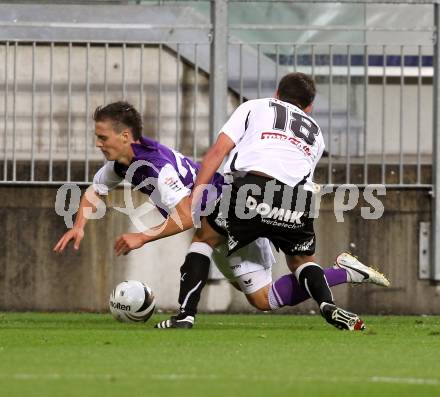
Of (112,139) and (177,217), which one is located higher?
(112,139)

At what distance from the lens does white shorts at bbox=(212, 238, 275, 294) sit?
10.3m

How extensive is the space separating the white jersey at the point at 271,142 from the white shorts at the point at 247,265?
0.62 meters

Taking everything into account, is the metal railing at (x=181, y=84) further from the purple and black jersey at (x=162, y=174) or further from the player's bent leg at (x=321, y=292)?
the player's bent leg at (x=321, y=292)

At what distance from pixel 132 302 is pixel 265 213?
1145 millimetres

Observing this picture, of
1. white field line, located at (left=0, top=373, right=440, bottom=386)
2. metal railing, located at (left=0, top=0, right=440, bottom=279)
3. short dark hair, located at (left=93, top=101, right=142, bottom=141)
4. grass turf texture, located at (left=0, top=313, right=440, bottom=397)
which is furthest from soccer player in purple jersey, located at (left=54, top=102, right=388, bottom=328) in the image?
metal railing, located at (left=0, top=0, right=440, bottom=279)

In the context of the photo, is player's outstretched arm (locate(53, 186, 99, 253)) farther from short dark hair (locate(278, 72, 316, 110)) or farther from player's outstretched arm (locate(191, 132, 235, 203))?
short dark hair (locate(278, 72, 316, 110))

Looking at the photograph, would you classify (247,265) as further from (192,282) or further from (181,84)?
(181,84)

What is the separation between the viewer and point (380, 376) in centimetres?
686

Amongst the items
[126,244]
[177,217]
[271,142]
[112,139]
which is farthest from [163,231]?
[271,142]

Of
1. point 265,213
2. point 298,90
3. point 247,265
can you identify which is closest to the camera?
point 265,213

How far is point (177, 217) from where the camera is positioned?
31.3 feet

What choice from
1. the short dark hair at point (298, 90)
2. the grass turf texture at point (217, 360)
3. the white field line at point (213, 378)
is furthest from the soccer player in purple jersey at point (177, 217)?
the white field line at point (213, 378)

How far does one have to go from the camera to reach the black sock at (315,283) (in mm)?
9703

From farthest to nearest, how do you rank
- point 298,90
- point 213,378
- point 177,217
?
point 298,90
point 177,217
point 213,378
